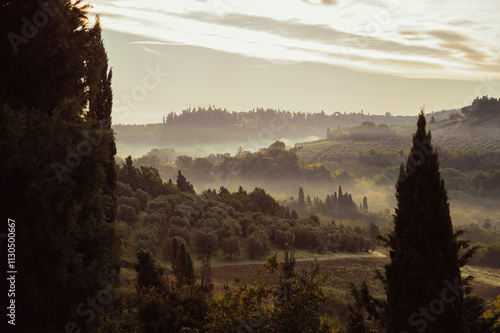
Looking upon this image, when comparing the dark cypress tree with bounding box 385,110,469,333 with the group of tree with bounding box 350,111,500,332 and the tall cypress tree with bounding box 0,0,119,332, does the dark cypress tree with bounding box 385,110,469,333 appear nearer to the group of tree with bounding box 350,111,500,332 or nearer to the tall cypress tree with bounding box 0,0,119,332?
the group of tree with bounding box 350,111,500,332

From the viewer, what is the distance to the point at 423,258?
1231cm

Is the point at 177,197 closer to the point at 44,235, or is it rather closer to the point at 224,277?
the point at 224,277

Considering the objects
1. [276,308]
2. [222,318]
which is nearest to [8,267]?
[222,318]

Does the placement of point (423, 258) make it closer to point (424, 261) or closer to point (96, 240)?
point (424, 261)

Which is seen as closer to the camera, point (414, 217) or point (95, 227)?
point (95, 227)

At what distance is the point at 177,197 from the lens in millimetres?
59938

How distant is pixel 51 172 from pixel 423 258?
1043 centimetres

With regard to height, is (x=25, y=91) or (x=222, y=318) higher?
(x=25, y=91)

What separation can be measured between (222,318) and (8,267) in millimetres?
7224

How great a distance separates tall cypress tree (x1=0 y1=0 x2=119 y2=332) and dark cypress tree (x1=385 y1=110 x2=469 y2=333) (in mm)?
8671

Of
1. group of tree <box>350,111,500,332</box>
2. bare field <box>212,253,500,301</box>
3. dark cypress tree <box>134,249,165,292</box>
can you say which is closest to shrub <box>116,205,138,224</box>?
bare field <box>212,253,500,301</box>

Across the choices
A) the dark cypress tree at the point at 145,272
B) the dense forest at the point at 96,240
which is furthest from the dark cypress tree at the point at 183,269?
the dark cypress tree at the point at 145,272

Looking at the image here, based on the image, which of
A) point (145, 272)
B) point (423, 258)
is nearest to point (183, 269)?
point (145, 272)

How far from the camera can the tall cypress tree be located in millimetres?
7422
